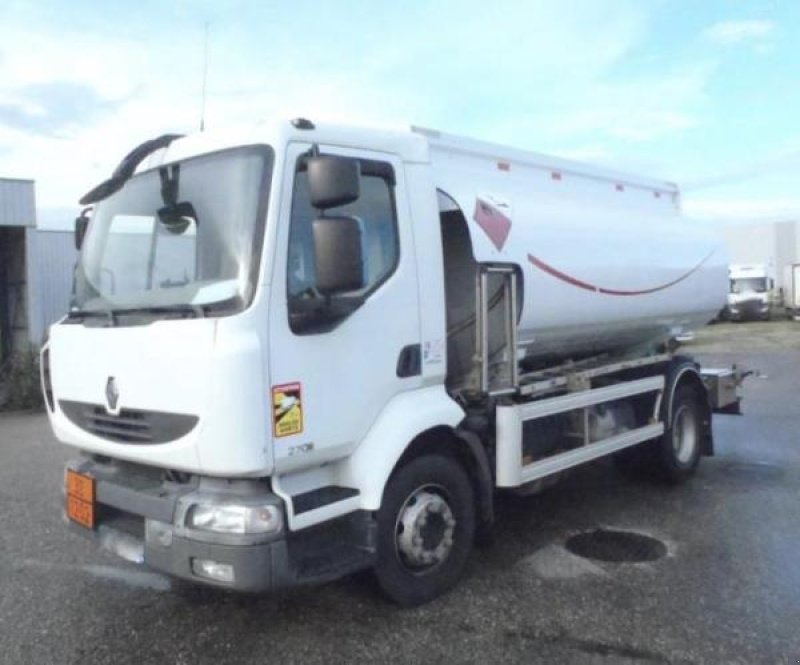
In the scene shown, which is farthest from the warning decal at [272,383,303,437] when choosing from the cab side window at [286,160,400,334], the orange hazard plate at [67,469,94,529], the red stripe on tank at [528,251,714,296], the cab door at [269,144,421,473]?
the red stripe on tank at [528,251,714,296]

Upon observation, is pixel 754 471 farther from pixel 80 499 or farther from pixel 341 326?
pixel 80 499

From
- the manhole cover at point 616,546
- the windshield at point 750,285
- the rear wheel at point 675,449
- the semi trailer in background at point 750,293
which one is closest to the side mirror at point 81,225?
the manhole cover at point 616,546

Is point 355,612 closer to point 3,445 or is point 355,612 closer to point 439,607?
point 439,607

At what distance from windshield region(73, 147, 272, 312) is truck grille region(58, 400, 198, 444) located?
541 millimetres

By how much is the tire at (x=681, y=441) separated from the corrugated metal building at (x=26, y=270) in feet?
34.4

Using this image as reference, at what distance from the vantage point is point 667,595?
4.47 metres

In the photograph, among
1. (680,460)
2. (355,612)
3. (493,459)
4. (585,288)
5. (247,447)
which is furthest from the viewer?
(680,460)

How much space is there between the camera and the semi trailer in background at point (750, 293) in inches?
1307

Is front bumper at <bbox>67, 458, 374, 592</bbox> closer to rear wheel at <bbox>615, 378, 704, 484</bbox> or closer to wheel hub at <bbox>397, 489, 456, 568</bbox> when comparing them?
wheel hub at <bbox>397, 489, 456, 568</bbox>

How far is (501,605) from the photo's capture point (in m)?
4.37

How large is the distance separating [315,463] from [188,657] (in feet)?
3.80

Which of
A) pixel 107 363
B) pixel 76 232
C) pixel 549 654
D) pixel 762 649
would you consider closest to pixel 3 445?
pixel 76 232

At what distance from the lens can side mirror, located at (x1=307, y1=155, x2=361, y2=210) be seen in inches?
139

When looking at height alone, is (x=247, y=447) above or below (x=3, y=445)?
above
